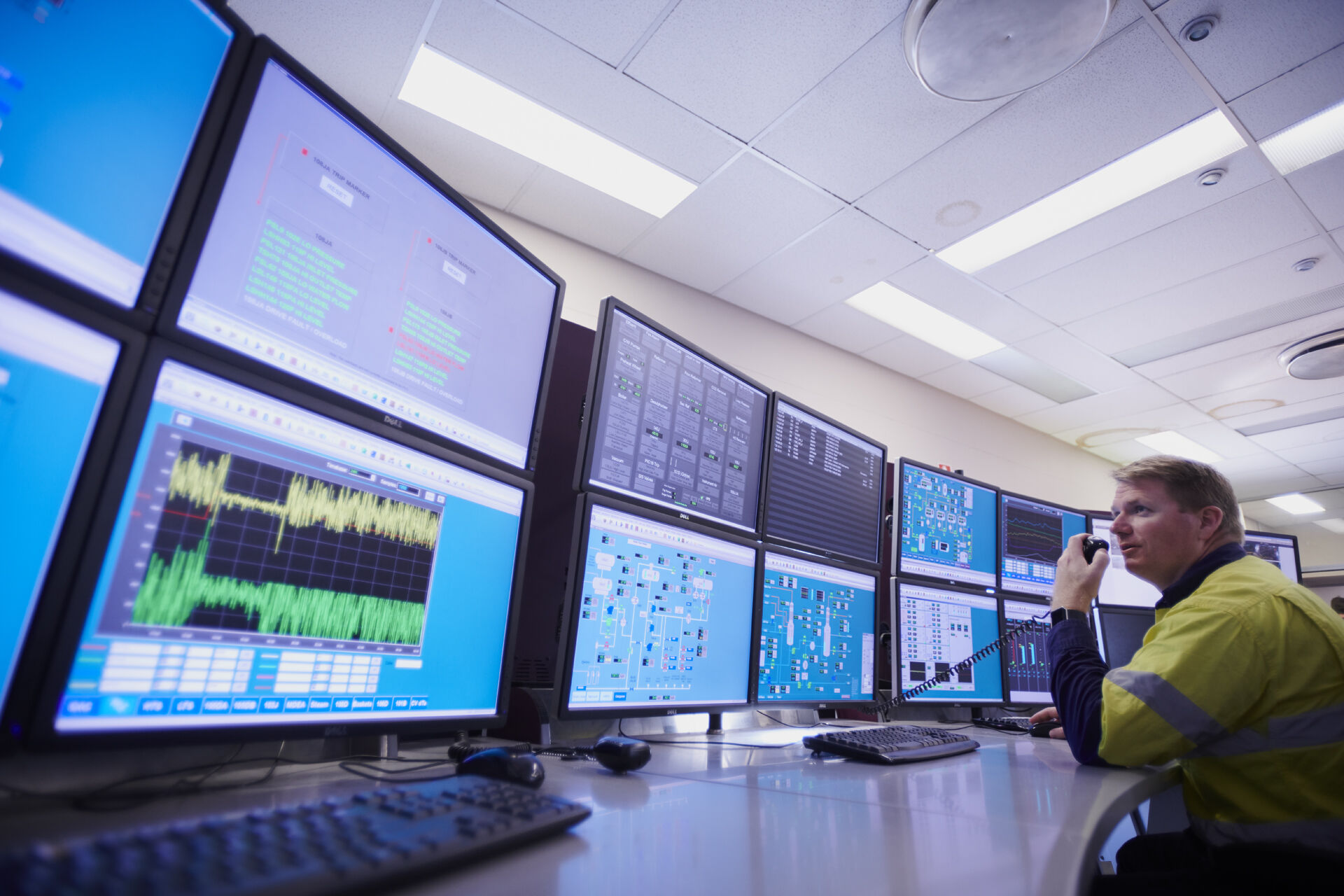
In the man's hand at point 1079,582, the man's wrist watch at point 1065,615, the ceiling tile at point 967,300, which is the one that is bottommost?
the man's wrist watch at point 1065,615

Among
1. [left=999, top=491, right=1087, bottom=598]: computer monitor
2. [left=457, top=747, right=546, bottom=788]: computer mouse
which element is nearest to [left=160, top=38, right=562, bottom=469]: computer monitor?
[left=457, top=747, right=546, bottom=788]: computer mouse

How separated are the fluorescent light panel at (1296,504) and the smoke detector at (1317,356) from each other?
4106 mm

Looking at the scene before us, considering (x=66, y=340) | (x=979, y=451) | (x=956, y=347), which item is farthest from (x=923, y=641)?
(x=979, y=451)

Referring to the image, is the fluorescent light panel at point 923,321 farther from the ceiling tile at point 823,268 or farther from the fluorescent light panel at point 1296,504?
the fluorescent light panel at point 1296,504

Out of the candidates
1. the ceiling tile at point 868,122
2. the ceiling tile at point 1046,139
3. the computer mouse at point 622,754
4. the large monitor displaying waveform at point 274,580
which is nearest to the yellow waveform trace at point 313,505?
the large monitor displaying waveform at point 274,580

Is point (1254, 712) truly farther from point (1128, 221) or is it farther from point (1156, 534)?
point (1128, 221)

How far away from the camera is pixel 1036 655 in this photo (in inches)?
85.7

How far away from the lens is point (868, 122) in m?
2.67

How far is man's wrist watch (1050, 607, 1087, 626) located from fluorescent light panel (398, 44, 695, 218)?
2.52m

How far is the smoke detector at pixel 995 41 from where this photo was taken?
203 centimetres

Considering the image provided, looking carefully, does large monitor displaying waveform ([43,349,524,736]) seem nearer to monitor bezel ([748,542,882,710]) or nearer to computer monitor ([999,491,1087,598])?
monitor bezel ([748,542,882,710])

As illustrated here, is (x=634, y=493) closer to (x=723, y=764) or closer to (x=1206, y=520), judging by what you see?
(x=723, y=764)

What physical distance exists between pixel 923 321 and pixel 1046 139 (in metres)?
1.74

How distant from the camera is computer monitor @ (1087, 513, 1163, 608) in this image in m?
2.29
